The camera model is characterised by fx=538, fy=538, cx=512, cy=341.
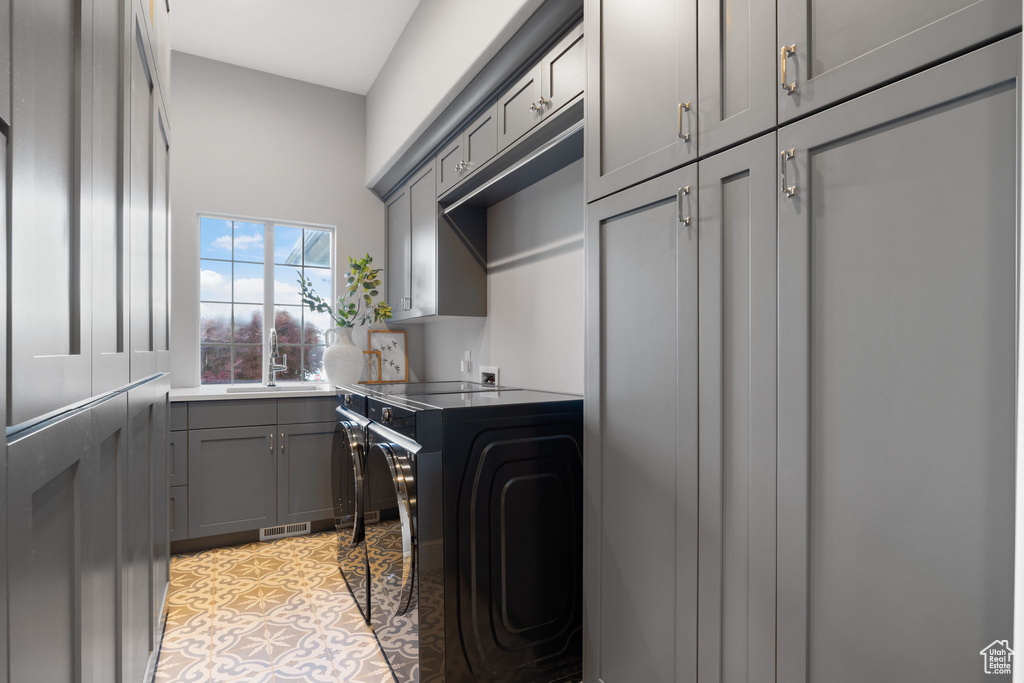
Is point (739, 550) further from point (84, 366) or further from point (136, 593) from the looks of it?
point (136, 593)

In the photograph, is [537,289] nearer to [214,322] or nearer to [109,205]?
[109,205]

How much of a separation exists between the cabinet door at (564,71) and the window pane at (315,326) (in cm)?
246

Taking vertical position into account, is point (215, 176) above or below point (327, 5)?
below

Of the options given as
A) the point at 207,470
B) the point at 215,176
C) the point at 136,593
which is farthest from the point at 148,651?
the point at 215,176

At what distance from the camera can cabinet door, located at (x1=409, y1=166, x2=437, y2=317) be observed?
289 centimetres

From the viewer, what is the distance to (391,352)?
3.74 m

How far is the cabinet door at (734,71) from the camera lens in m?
1.04

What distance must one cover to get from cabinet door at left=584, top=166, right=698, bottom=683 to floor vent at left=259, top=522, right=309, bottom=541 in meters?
2.21

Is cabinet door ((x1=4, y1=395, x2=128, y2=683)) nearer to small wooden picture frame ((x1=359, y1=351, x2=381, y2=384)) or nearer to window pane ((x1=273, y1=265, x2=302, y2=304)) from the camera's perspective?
small wooden picture frame ((x1=359, y1=351, x2=381, y2=384))

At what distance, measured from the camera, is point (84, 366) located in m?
0.89

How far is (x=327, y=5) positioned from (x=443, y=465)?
2.58 meters

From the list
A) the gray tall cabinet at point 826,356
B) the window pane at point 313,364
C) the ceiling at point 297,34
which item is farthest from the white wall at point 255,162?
the gray tall cabinet at point 826,356

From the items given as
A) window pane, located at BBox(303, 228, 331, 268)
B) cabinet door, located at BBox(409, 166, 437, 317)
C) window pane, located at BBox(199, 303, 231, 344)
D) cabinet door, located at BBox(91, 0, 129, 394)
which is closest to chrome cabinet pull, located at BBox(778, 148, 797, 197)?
cabinet door, located at BBox(91, 0, 129, 394)

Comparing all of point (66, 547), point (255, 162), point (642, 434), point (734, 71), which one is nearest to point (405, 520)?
point (642, 434)
